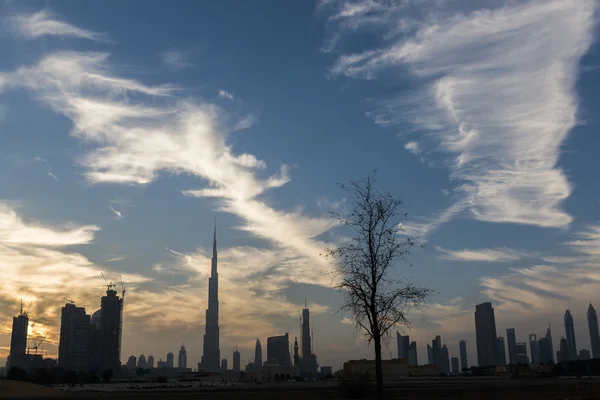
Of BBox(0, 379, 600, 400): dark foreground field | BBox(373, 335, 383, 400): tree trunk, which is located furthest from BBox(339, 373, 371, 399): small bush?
BBox(373, 335, 383, 400): tree trunk

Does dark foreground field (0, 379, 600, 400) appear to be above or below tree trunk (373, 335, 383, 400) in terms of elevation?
below

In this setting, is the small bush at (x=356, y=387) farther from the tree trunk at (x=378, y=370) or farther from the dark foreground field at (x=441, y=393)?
the tree trunk at (x=378, y=370)

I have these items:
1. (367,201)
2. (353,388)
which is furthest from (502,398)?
(367,201)

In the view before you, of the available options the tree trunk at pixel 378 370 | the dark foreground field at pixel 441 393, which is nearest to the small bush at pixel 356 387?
the dark foreground field at pixel 441 393

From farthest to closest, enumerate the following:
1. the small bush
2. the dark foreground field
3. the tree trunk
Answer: the dark foreground field → the small bush → the tree trunk

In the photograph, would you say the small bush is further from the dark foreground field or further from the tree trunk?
the tree trunk

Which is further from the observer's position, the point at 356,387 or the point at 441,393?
the point at 441,393

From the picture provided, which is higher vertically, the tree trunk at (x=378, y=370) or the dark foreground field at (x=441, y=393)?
the tree trunk at (x=378, y=370)

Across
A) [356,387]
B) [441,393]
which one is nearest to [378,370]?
[356,387]

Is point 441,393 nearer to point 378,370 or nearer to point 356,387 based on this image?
point 356,387

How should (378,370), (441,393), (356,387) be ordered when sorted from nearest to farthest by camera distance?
(378,370), (356,387), (441,393)

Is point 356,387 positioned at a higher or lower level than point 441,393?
higher

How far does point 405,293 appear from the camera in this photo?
39.8 m

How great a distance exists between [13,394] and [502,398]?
58969mm
